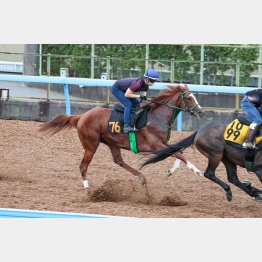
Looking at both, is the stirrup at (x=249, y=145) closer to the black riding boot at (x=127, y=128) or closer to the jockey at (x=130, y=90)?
the jockey at (x=130, y=90)

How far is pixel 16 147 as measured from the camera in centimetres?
1375

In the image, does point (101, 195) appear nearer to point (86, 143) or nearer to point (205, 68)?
point (86, 143)

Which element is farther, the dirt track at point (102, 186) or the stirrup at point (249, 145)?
the stirrup at point (249, 145)

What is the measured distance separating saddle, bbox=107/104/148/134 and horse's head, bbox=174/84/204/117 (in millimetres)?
536

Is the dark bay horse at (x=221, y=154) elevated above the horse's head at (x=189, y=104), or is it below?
below

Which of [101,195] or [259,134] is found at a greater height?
[259,134]

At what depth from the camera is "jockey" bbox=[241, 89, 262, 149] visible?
952 centimetres

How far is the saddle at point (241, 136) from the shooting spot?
9.58 meters

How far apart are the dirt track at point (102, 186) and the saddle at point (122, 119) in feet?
2.18

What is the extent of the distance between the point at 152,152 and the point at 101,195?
3.85ft

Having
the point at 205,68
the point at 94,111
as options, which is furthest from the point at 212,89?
the point at 94,111

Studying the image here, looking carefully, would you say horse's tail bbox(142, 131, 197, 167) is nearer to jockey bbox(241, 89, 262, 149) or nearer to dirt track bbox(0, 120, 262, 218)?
dirt track bbox(0, 120, 262, 218)

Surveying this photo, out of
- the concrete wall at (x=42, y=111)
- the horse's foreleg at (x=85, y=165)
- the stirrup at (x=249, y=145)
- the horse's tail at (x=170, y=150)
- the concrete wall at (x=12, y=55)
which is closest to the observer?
the stirrup at (x=249, y=145)

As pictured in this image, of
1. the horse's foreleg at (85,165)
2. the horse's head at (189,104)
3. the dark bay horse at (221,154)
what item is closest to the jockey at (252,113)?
the dark bay horse at (221,154)
